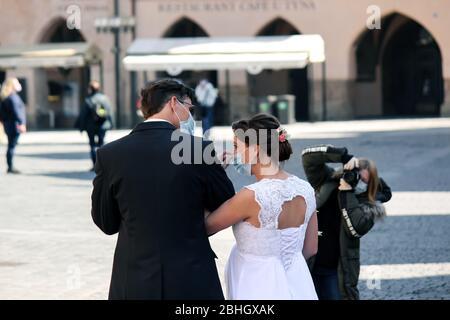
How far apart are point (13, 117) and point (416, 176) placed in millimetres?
7535

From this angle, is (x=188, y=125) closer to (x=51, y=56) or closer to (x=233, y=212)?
(x=233, y=212)

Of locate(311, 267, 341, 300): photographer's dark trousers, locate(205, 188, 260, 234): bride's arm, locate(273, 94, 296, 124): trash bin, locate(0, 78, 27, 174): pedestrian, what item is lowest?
locate(273, 94, 296, 124): trash bin

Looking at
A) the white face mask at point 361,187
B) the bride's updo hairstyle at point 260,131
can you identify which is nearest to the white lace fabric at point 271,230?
the bride's updo hairstyle at point 260,131

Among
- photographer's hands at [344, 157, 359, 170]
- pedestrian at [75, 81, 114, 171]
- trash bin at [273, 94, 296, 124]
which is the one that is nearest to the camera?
photographer's hands at [344, 157, 359, 170]

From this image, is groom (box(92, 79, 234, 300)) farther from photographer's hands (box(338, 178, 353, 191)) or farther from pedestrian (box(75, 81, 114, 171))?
pedestrian (box(75, 81, 114, 171))

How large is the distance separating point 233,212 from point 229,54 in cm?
2825

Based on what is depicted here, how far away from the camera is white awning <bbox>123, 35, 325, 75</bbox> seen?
104 feet

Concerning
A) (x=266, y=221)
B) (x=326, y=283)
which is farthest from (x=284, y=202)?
(x=326, y=283)

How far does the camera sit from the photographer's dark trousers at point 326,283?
659 cm

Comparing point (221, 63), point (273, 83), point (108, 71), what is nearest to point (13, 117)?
point (221, 63)

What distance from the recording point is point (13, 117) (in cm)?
1934

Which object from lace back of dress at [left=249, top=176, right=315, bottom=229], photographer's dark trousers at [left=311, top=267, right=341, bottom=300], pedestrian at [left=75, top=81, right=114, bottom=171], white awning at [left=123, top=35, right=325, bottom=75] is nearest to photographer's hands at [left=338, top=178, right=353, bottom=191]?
photographer's dark trousers at [left=311, top=267, right=341, bottom=300]

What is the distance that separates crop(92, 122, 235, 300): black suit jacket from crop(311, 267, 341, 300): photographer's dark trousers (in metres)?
2.05

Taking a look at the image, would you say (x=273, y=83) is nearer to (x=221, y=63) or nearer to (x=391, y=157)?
(x=221, y=63)
